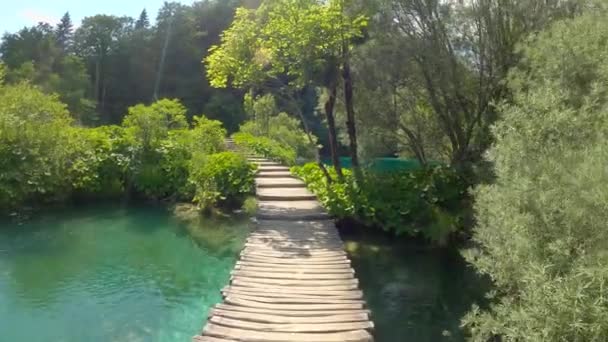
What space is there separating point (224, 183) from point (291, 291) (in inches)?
300

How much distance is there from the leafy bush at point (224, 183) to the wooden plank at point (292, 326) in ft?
26.7

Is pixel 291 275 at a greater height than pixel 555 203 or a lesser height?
lesser

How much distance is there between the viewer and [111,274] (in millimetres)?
9336

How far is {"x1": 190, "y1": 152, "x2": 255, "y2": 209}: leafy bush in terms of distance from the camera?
13500mm

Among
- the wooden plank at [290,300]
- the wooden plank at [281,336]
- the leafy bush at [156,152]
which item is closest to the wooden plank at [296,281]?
the wooden plank at [290,300]

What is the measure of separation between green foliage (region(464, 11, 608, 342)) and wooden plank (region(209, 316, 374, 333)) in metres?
1.14

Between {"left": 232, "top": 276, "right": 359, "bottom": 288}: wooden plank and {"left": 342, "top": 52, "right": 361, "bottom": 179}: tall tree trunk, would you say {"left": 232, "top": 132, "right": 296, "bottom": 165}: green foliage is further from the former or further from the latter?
{"left": 232, "top": 276, "right": 359, "bottom": 288}: wooden plank

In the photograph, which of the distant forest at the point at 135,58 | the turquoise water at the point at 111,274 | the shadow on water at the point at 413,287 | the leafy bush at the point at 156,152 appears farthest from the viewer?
the distant forest at the point at 135,58

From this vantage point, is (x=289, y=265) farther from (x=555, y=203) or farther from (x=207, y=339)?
(x=555, y=203)

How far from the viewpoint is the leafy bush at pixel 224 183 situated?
13500mm

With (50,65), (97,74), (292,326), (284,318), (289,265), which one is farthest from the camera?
(97,74)

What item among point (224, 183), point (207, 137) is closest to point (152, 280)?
point (224, 183)

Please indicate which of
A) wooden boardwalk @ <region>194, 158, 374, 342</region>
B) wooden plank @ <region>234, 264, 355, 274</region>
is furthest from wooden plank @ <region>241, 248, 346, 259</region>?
wooden plank @ <region>234, 264, 355, 274</region>

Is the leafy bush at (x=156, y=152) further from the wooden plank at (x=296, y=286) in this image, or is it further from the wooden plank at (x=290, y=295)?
the wooden plank at (x=290, y=295)
